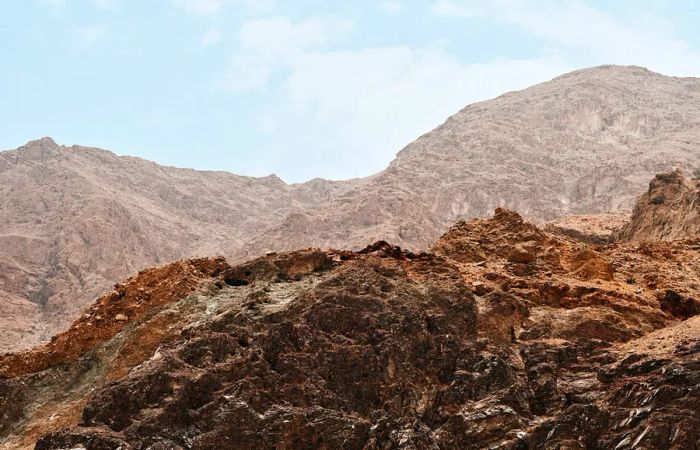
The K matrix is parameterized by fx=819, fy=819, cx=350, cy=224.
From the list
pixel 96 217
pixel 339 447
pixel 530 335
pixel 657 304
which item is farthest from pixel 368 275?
pixel 96 217

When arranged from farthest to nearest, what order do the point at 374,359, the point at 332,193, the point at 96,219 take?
the point at 332,193 → the point at 96,219 → the point at 374,359

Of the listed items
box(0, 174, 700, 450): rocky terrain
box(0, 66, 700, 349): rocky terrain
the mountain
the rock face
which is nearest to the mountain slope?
box(0, 66, 700, 349): rocky terrain

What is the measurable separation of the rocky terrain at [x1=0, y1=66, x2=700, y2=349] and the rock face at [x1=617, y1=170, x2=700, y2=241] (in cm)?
2568

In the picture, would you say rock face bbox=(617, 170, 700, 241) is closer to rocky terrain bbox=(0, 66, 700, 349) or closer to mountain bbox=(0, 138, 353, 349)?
rocky terrain bbox=(0, 66, 700, 349)

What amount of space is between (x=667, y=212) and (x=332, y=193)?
77.7m

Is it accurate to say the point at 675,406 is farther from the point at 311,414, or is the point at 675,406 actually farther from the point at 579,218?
the point at 579,218

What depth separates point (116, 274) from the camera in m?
68.1

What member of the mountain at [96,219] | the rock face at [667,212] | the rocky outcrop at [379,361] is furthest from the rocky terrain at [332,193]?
the rocky outcrop at [379,361]

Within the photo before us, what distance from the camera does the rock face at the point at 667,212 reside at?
91.7 ft

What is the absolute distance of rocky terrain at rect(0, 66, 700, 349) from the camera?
6569 centimetres

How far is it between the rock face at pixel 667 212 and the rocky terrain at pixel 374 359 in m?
9.52

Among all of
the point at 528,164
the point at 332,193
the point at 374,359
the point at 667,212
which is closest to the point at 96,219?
the point at 332,193

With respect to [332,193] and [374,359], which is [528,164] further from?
[374,359]

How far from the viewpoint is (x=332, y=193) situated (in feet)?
354
